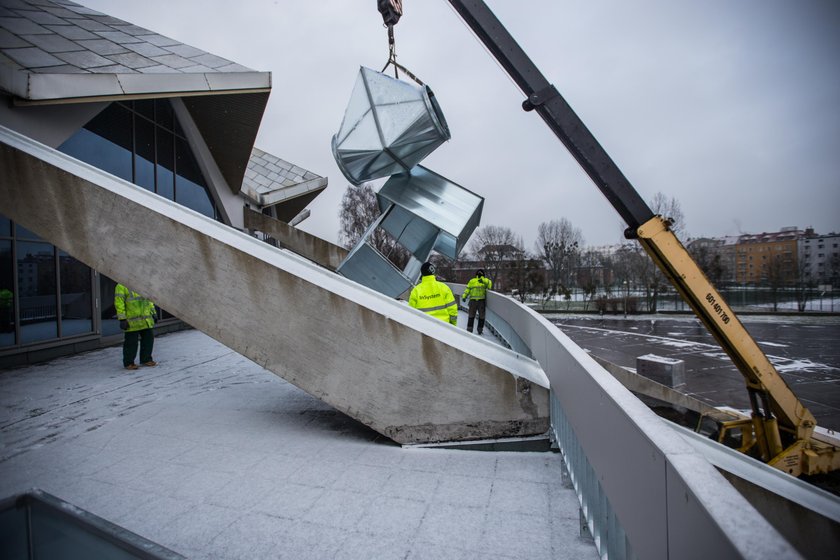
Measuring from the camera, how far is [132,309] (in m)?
7.13

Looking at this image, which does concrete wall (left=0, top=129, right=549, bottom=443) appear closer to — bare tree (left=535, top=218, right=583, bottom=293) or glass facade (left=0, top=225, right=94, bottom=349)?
glass facade (left=0, top=225, right=94, bottom=349)

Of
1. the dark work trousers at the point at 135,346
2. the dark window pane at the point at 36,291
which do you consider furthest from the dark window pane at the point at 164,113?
the dark work trousers at the point at 135,346

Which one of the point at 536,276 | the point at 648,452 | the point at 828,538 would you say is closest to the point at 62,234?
the point at 648,452

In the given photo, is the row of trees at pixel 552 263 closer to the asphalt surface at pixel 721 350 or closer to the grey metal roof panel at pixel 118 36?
the asphalt surface at pixel 721 350

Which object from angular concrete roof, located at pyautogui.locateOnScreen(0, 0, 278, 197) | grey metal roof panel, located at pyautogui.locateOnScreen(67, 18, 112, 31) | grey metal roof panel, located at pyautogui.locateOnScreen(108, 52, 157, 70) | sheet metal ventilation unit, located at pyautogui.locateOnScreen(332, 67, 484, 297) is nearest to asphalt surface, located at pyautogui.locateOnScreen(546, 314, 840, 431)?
sheet metal ventilation unit, located at pyautogui.locateOnScreen(332, 67, 484, 297)

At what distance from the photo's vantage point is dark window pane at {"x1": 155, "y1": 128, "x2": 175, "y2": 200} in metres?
12.3

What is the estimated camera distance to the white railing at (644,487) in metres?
1.06

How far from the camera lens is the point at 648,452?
5.14ft

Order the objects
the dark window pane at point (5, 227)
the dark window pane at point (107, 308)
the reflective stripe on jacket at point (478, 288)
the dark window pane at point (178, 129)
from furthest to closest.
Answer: the dark window pane at point (178, 129)
the reflective stripe on jacket at point (478, 288)
the dark window pane at point (107, 308)
the dark window pane at point (5, 227)

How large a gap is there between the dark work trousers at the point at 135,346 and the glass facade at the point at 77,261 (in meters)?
2.33

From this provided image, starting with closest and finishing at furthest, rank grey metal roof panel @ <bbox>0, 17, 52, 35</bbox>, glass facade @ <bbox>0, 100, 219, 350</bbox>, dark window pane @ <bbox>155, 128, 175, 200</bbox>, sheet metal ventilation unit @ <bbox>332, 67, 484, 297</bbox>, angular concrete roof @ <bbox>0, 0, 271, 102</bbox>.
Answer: sheet metal ventilation unit @ <bbox>332, 67, 484, 297</bbox> < angular concrete roof @ <bbox>0, 0, 271, 102</bbox> < glass facade @ <bbox>0, 100, 219, 350</bbox> < grey metal roof panel @ <bbox>0, 17, 52, 35</bbox> < dark window pane @ <bbox>155, 128, 175, 200</bbox>

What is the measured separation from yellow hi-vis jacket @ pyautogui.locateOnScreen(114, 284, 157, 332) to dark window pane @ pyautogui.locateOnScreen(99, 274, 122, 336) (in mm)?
3699

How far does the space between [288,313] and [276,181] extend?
20.4 metres

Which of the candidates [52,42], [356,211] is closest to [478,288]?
[52,42]
